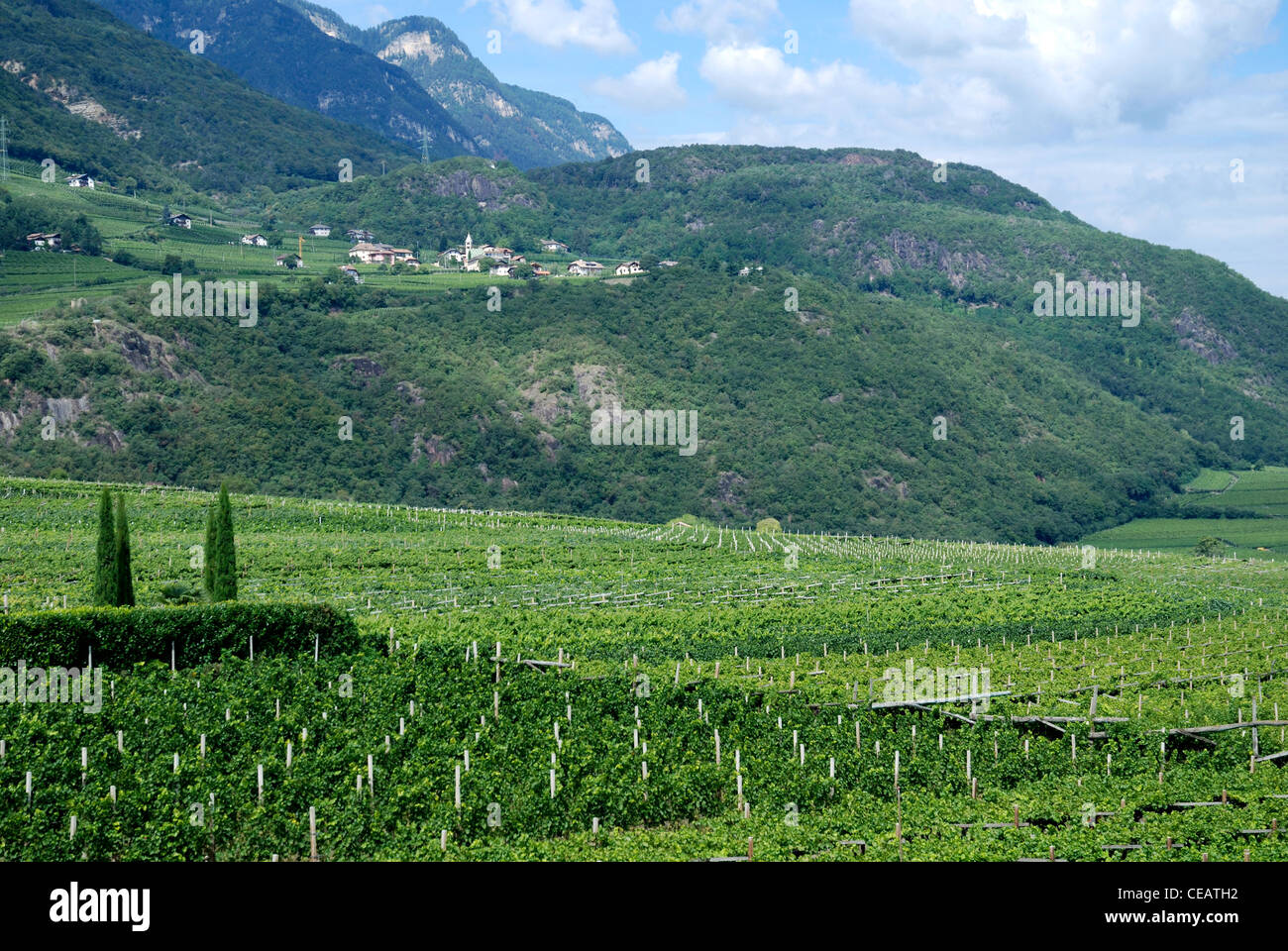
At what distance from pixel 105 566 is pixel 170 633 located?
6100 mm

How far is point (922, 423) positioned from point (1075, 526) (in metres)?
26.9

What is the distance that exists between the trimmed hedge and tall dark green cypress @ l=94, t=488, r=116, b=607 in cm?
388

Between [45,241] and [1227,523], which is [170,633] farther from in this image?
[45,241]

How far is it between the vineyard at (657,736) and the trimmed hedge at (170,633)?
0.36 m

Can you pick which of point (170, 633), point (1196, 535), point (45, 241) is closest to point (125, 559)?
point (170, 633)

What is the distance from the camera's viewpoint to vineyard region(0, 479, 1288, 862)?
25.2 m

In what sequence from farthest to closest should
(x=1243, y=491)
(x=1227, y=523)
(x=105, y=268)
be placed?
(x=1243, y=491) < (x=105, y=268) < (x=1227, y=523)

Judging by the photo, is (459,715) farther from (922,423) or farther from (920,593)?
(922,423)

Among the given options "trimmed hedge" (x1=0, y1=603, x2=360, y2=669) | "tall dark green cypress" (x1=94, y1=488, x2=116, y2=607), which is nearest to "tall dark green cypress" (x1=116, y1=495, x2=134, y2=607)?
"tall dark green cypress" (x1=94, y1=488, x2=116, y2=607)

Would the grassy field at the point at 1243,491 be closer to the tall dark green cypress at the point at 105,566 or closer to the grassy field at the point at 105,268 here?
the grassy field at the point at 105,268

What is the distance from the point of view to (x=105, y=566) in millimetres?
40125

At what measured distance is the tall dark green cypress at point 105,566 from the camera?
130 feet

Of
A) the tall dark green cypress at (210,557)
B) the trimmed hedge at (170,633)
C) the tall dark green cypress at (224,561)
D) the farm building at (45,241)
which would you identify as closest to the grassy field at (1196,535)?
the tall dark green cypress at (224,561)

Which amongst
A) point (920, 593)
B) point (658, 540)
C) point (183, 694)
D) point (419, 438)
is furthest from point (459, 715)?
point (419, 438)
